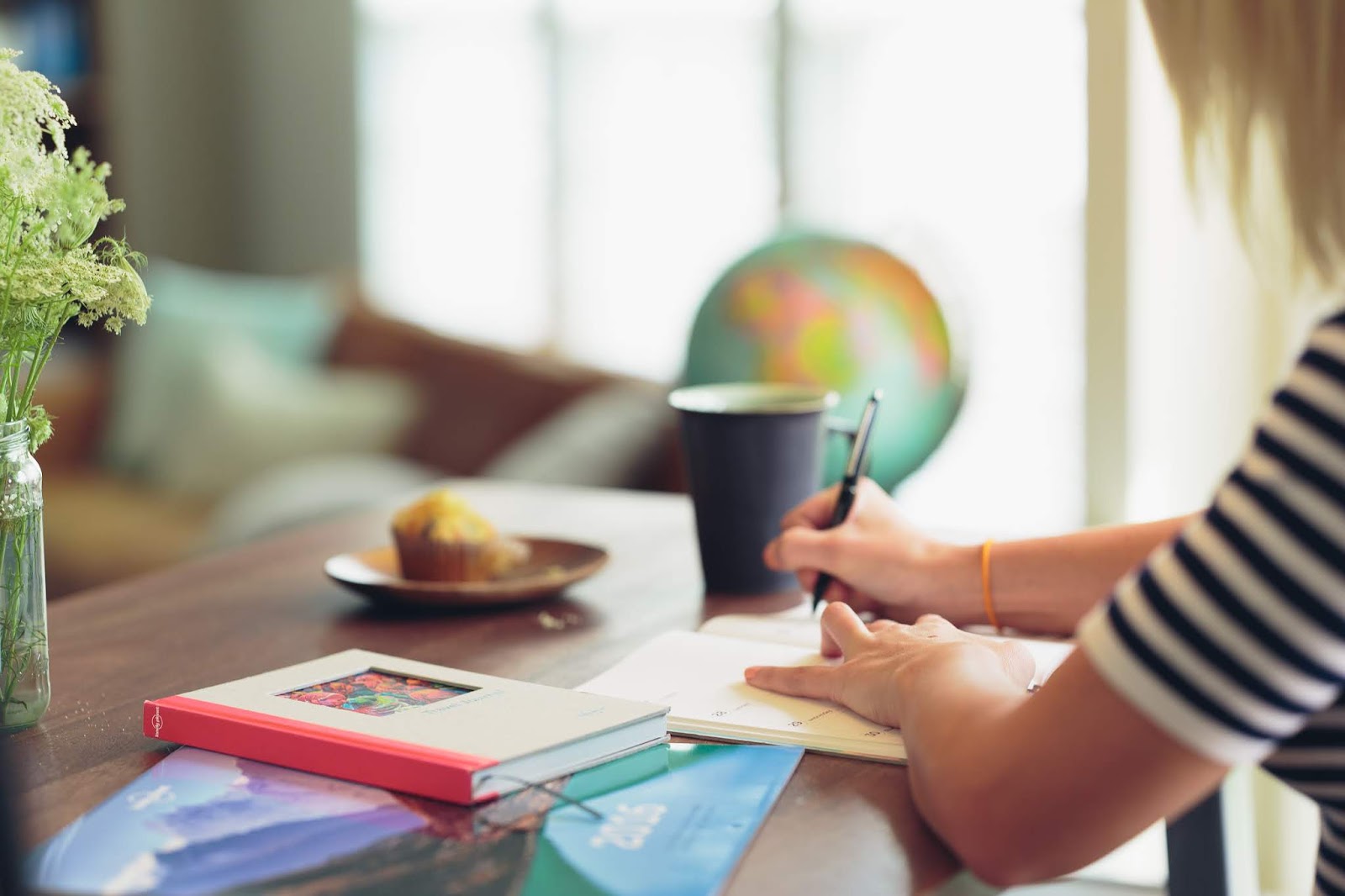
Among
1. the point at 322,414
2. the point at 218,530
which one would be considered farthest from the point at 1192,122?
the point at 322,414

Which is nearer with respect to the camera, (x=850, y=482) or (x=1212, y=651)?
(x=1212, y=651)

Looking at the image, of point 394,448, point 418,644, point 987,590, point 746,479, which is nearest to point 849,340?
point 746,479

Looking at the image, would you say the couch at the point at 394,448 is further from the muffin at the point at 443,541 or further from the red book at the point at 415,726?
the red book at the point at 415,726

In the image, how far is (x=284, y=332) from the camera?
3191 mm

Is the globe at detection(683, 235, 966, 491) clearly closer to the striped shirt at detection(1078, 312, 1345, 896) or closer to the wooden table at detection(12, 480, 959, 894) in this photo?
the wooden table at detection(12, 480, 959, 894)

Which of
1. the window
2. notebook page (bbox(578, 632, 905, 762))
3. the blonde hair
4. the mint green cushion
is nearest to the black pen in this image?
notebook page (bbox(578, 632, 905, 762))

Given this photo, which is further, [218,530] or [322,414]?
[322,414]

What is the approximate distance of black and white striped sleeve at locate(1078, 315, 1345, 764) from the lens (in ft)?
1.78

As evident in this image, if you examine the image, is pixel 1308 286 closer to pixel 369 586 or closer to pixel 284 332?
pixel 369 586

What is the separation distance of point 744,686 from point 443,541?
0.32 meters

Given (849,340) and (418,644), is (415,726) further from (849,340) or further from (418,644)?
(849,340)

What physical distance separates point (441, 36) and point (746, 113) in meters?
0.96

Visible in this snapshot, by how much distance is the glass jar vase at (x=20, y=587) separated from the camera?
0.74 meters

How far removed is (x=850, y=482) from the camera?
3.44 ft
